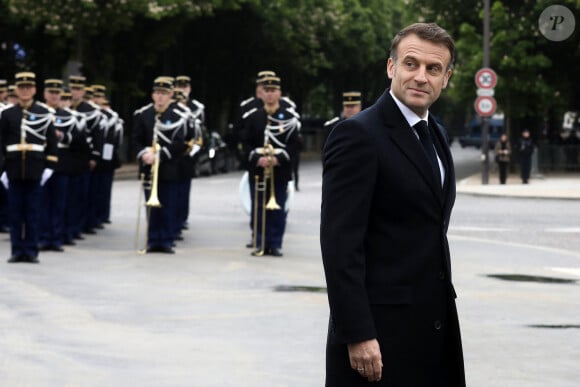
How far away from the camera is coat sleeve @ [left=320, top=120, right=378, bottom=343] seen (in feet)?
15.5

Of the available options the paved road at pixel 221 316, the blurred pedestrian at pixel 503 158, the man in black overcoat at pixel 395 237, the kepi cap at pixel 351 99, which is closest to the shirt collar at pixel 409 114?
the man in black overcoat at pixel 395 237

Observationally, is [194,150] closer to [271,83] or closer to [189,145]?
[189,145]

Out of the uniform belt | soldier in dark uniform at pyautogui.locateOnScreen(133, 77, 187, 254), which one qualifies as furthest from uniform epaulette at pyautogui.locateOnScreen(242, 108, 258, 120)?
the uniform belt

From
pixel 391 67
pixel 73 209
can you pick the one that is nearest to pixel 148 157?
pixel 73 209

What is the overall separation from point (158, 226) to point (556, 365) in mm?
8381

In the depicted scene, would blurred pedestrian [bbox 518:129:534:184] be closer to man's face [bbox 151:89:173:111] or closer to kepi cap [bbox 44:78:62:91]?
kepi cap [bbox 44:78:62:91]

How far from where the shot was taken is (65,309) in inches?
464

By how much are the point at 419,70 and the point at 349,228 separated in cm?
56

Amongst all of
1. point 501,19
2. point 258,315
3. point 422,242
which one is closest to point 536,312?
point 258,315

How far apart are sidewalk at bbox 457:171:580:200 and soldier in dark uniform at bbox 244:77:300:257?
15.1m

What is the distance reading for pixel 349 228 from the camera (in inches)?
187

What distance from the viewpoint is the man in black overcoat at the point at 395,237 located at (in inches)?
187

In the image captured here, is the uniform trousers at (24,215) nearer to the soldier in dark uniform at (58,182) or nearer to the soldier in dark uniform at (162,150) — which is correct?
the soldier in dark uniform at (58,182)

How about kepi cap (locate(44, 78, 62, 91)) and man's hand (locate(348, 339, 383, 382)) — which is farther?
kepi cap (locate(44, 78, 62, 91))
